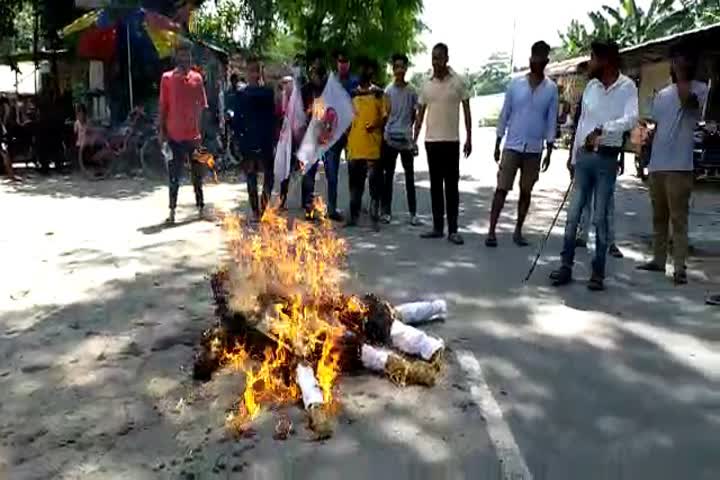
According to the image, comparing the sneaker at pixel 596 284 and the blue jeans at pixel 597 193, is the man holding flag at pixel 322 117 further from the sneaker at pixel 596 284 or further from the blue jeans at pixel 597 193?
the sneaker at pixel 596 284

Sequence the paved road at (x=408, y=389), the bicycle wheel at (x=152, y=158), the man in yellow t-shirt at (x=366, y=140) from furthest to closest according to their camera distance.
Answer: the bicycle wheel at (x=152, y=158) < the man in yellow t-shirt at (x=366, y=140) < the paved road at (x=408, y=389)

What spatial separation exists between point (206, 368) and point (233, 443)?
2.92ft

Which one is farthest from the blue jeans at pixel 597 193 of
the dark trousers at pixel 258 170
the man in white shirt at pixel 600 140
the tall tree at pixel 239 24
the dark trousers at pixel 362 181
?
the tall tree at pixel 239 24

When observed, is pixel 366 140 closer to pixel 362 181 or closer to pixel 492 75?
pixel 362 181

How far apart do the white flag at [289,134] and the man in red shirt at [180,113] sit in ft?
3.46

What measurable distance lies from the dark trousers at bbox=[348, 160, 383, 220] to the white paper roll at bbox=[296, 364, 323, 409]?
5.07 meters

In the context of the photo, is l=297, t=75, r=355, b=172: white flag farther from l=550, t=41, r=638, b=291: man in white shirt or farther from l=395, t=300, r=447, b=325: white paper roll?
l=395, t=300, r=447, b=325: white paper roll

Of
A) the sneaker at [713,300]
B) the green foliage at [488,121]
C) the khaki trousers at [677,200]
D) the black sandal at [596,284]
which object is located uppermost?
the green foliage at [488,121]

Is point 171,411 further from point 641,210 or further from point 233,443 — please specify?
point 641,210

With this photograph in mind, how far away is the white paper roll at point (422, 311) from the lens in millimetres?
5443

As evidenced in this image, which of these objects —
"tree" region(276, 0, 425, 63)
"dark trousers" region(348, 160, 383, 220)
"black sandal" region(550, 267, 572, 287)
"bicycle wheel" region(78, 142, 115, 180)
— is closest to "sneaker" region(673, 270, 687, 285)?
"black sandal" region(550, 267, 572, 287)

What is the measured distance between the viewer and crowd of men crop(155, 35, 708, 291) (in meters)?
6.47

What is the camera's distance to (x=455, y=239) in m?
8.43

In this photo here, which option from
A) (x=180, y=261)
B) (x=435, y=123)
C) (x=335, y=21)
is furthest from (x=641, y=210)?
(x=335, y=21)
